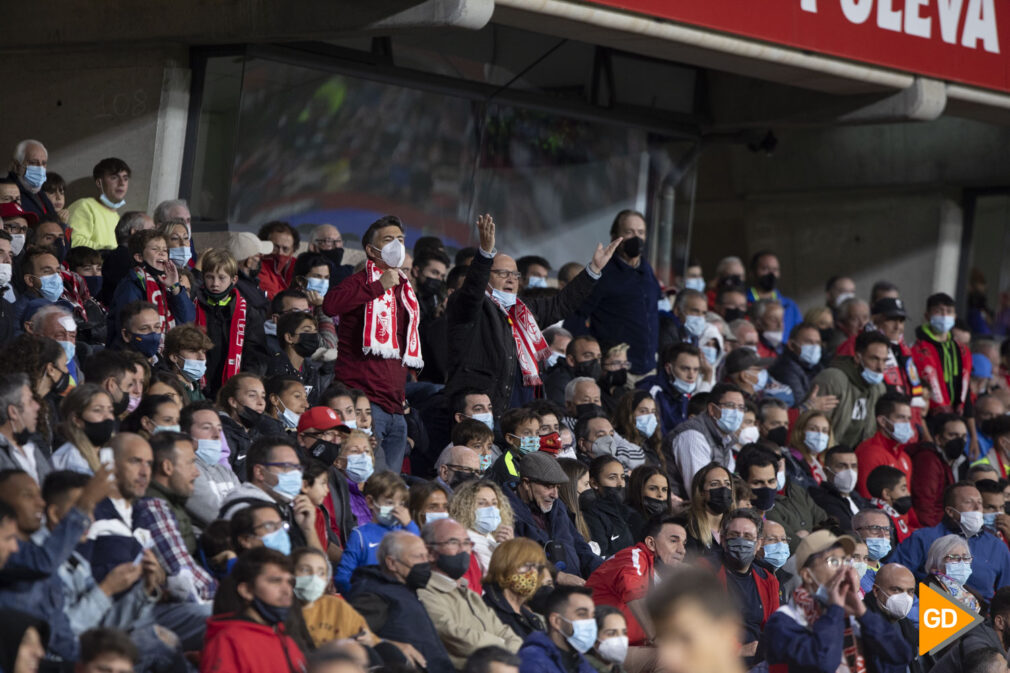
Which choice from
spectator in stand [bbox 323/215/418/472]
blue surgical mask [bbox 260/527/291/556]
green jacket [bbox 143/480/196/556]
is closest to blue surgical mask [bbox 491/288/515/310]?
spectator in stand [bbox 323/215/418/472]

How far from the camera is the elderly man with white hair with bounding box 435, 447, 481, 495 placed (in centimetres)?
968

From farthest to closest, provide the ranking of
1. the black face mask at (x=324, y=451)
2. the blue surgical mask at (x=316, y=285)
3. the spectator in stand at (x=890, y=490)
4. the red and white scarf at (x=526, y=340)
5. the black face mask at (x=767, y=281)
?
the black face mask at (x=767, y=281), the spectator in stand at (x=890, y=490), the blue surgical mask at (x=316, y=285), the red and white scarf at (x=526, y=340), the black face mask at (x=324, y=451)

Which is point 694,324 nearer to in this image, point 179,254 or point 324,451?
point 179,254

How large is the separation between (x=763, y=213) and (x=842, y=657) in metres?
13.6

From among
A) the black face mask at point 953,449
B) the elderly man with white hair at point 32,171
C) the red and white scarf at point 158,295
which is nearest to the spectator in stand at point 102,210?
the elderly man with white hair at point 32,171

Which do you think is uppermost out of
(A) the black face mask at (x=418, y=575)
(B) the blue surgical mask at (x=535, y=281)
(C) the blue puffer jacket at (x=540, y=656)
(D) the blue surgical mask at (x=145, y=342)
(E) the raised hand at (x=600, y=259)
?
(E) the raised hand at (x=600, y=259)

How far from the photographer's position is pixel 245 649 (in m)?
6.63

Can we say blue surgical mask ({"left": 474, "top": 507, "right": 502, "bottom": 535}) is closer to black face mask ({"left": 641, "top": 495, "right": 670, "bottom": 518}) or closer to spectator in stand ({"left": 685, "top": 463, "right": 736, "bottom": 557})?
spectator in stand ({"left": 685, "top": 463, "right": 736, "bottom": 557})

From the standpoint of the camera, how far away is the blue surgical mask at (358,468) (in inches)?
359

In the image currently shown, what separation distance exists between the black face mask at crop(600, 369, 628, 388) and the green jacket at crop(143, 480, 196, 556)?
16.0 ft

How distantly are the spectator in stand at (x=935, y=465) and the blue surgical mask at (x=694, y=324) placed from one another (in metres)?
1.91

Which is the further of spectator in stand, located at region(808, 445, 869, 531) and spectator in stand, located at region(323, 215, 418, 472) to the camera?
spectator in stand, located at region(808, 445, 869, 531)

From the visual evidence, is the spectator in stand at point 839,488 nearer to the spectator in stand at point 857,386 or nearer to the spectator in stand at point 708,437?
the spectator in stand at point 708,437

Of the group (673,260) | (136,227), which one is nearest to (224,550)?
(136,227)
